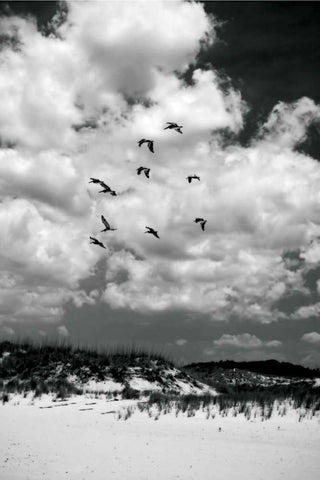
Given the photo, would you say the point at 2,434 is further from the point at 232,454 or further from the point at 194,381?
the point at 194,381

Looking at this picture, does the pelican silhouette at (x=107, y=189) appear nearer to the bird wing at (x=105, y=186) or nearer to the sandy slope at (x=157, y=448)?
the bird wing at (x=105, y=186)

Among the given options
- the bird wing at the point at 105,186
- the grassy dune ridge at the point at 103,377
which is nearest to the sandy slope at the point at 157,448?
the grassy dune ridge at the point at 103,377

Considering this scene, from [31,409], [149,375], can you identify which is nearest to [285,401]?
[31,409]

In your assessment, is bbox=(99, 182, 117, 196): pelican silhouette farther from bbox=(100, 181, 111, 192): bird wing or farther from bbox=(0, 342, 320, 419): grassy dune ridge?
bbox=(0, 342, 320, 419): grassy dune ridge

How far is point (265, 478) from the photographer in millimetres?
8508

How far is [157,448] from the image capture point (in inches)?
427

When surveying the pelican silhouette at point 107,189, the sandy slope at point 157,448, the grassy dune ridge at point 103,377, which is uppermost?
the pelican silhouette at point 107,189

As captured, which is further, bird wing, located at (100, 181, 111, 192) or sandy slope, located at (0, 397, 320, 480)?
bird wing, located at (100, 181, 111, 192)

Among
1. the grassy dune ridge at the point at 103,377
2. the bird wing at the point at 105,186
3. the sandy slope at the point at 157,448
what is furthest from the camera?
the grassy dune ridge at the point at 103,377

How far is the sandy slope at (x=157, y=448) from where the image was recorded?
Result: 8.87 m

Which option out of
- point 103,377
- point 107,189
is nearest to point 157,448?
point 107,189

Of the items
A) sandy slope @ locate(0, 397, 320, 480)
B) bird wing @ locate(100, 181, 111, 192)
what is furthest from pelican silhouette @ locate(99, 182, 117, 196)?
sandy slope @ locate(0, 397, 320, 480)

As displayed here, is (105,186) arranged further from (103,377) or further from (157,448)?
(103,377)

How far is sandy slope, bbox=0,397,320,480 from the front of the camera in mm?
8867
